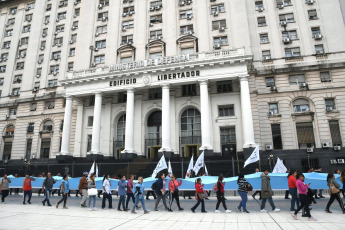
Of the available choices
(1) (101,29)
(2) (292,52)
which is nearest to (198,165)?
(2) (292,52)

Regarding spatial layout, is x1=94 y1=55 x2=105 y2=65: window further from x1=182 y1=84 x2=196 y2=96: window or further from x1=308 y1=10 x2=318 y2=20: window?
x1=308 y1=10 x2=318 y2=20: window

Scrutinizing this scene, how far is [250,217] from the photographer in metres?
10.1

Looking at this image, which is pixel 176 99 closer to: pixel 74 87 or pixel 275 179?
pixel 74 87

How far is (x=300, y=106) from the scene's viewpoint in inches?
1127

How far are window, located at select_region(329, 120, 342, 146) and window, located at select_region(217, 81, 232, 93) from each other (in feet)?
40.0

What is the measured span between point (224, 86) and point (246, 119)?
6.41m

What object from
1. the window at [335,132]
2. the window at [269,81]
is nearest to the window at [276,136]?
the window at [269,81]

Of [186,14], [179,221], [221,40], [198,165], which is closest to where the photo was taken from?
[179,221]

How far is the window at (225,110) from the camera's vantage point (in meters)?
29.3

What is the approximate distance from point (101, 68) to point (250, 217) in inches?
1070

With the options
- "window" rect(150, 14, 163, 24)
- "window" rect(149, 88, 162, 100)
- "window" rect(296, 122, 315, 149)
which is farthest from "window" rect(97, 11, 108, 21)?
"window" rect(296, 122, 315, 149)

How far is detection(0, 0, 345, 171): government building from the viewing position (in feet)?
90.1

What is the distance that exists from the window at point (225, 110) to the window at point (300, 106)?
751 cm

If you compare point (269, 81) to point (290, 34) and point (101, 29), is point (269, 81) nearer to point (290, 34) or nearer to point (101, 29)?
point (290, 34)
